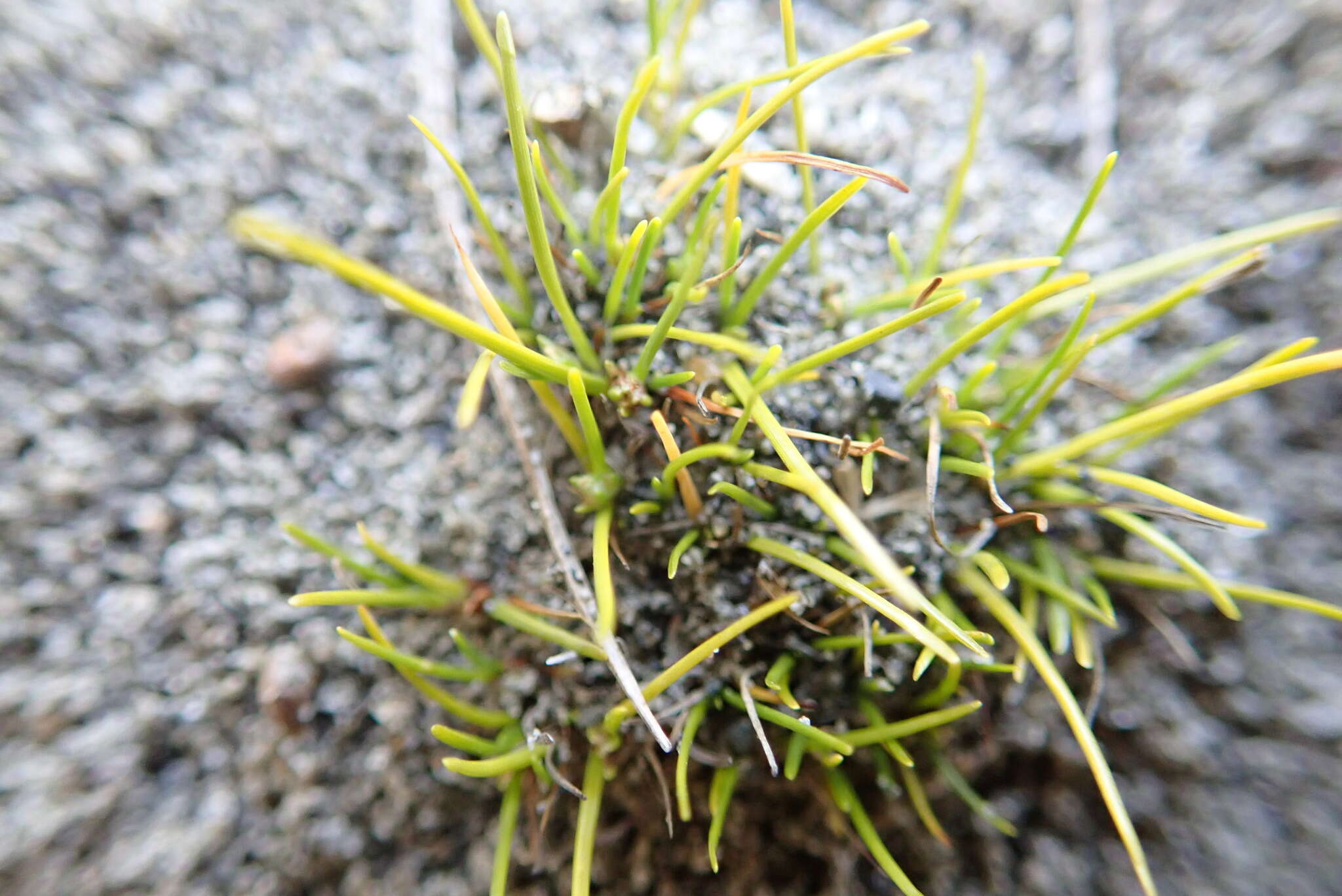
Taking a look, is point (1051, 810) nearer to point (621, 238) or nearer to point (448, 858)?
point (448, 858)

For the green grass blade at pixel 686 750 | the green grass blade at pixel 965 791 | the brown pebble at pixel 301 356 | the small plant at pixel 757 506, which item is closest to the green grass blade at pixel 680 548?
the small plant at pixel 757 506

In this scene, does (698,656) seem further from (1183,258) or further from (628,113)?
(1183,258)

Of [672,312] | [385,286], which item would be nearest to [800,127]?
[672,312]

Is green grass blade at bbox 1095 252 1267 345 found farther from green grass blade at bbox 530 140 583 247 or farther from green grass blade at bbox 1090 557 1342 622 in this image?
green grass blade at bbox 530 140 583 247

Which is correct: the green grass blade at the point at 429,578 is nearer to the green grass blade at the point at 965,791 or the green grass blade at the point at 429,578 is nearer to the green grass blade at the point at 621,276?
the green grass blade at the point at 621,276

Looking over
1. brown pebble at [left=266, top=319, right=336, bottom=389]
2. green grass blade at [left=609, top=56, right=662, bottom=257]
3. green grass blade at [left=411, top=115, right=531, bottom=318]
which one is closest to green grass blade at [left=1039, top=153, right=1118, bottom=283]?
green grass blade at [left=609, top=56, right=662, bottom=257]

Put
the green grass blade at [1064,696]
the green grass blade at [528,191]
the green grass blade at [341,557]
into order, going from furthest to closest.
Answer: the green grass blade at [341,557]
the green grass blade at [1064,696]
the green grass blade at [528,191]

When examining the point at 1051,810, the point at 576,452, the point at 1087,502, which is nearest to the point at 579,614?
the point at 576,452
